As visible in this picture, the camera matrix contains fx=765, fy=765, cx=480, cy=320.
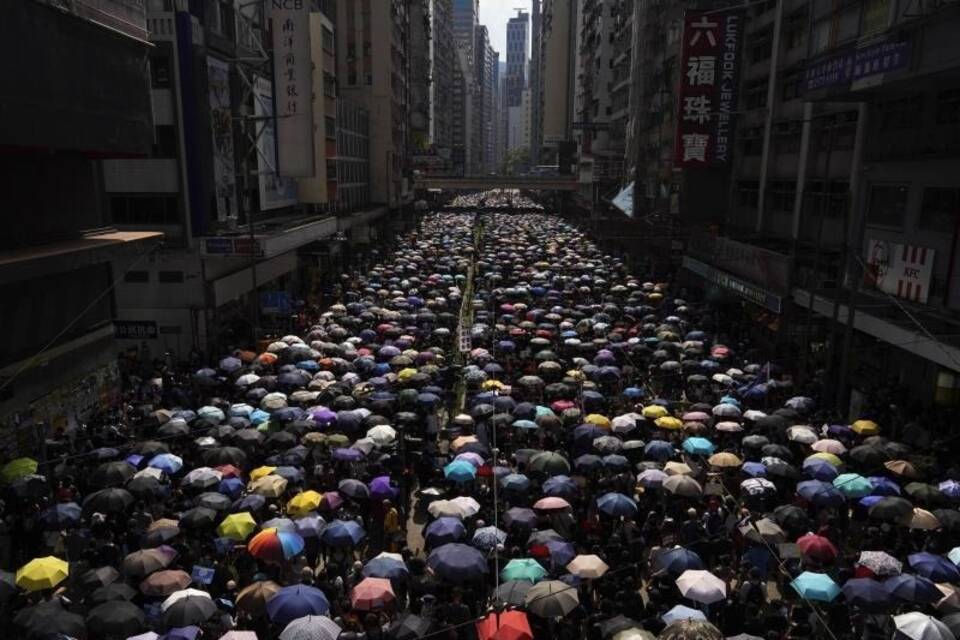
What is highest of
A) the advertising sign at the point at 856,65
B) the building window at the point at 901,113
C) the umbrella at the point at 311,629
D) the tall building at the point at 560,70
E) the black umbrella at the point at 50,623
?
the tall building at the point at 560,70

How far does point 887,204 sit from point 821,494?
1452 cm

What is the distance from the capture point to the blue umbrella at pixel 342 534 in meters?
12.5

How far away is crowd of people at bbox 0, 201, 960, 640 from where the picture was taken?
35.2 ft

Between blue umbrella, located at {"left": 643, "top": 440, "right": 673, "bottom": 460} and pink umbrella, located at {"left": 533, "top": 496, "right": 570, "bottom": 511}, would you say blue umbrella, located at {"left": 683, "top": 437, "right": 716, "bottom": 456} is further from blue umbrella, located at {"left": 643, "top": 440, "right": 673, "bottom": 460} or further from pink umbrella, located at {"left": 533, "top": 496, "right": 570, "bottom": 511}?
pink umbrella, located at {"left": 533, "top": 496, "right": 570, "bottom": 511}

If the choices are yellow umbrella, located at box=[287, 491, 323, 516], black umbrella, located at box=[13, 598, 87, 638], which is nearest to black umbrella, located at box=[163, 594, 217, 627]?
black umbrella, located at box=[13, 598, 87, 638]

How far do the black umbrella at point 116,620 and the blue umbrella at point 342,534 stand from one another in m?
3.09

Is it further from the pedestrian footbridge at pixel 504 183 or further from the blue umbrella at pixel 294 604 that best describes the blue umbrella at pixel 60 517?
the pedestrian footbridge at pixel 504 183

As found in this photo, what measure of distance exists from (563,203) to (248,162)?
85274mm

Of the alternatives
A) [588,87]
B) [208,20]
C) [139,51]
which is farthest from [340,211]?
[588,87]

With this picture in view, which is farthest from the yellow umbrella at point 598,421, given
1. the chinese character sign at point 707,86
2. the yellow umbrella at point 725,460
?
the chinese character sign at point 707,86

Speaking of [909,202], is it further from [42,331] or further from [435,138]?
[435,138]

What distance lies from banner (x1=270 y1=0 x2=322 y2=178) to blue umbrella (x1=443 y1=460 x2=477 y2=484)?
24.3 metres

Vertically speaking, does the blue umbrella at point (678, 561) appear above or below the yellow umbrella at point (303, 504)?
above

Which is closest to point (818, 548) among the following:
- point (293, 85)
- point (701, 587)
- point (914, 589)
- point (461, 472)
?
point (914, 589)
